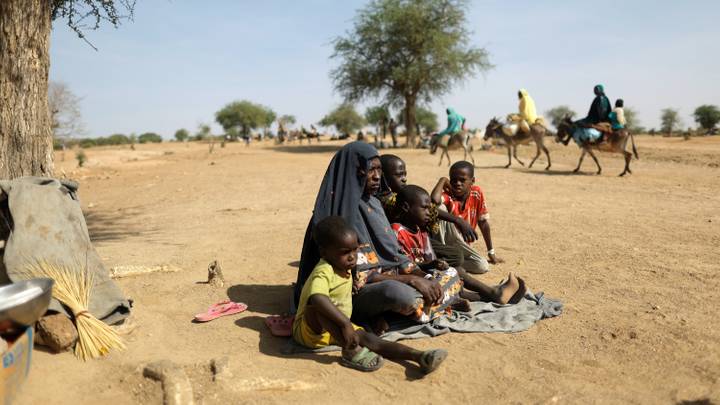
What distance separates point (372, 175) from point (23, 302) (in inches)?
88.5

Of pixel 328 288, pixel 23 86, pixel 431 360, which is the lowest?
pixel 431 360

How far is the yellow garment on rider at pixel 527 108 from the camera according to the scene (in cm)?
1648

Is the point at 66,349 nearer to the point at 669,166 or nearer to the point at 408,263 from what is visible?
the point at 408,263

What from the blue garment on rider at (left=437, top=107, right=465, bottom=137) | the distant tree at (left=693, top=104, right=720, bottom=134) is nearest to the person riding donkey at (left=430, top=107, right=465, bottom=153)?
the blue garment on rider at (left=437, top=107, right=465, bottom=137)

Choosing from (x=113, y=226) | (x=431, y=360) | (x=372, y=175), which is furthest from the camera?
(x=113, y=226)

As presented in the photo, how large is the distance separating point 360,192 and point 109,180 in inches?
571

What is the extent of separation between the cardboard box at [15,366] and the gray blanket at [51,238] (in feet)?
2.32

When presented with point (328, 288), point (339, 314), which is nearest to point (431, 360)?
point (339, 314)

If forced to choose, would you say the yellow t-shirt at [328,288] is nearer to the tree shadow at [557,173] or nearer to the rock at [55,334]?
the rock at [55,334]

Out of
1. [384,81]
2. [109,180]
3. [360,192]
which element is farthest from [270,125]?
[360,192]

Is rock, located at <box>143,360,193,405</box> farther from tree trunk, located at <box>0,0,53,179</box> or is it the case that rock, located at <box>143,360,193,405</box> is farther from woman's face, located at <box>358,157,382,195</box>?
tree trunk, located at <box>0,0,53,179</box>

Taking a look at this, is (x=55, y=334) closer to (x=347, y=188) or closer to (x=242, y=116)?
(x=347, y=188)

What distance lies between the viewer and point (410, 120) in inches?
1109

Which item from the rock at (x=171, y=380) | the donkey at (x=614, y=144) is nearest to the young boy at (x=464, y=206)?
the rock at (x=171, y=380)
